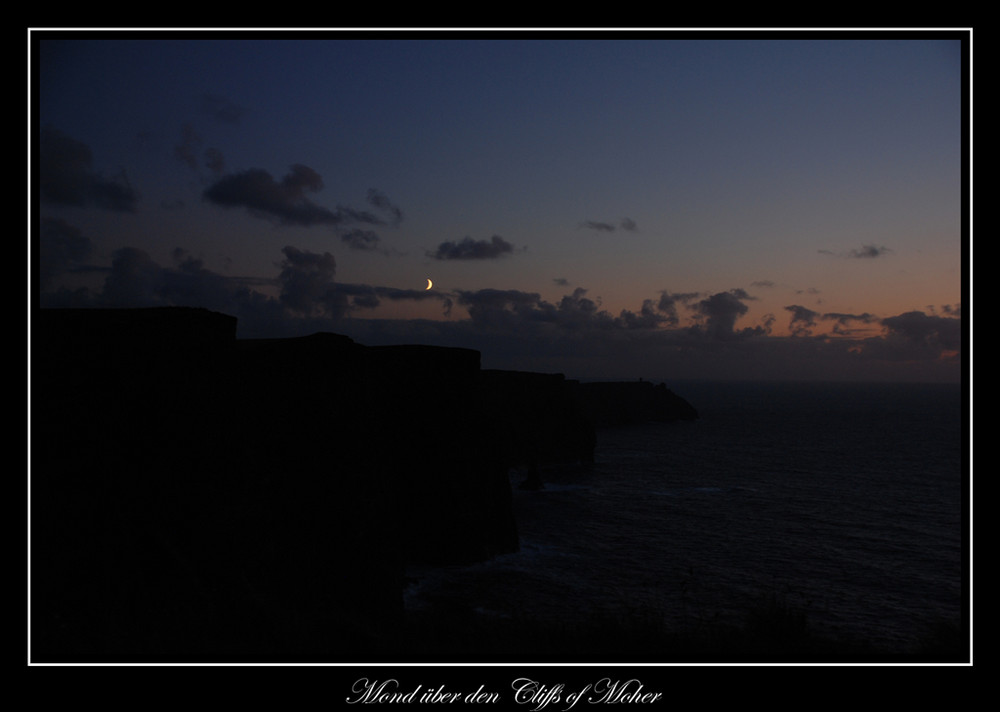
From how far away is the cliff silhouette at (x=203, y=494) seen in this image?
40.1ft

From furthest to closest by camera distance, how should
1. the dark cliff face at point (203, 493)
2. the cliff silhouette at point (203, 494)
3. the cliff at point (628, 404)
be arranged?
the cliff at point (628, 404), the dark cliff face at point (203, 493), the cliff silhouette at point (203, 494)

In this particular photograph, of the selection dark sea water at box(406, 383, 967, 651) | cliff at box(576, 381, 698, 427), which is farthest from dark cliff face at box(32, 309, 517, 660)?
cliff at box(576, 381, 698, 427)

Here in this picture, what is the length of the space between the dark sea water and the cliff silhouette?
609 centimetres

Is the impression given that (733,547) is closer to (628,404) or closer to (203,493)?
(203,493)

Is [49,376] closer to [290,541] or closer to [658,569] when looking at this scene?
[290,541]

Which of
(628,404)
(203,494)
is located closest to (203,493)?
(203,494)

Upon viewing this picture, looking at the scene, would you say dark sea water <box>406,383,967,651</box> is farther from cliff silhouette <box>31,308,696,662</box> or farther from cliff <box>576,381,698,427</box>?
cliff <box>576,381,698,427</box>

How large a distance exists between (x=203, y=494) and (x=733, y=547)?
4146cm

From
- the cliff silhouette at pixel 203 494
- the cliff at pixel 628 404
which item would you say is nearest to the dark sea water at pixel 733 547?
the cliff silhouette at pixel 203 494

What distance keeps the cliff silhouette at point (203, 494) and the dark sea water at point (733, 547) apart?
6.09 meters

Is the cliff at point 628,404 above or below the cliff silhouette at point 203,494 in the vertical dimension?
below

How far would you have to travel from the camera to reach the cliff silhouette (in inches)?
482

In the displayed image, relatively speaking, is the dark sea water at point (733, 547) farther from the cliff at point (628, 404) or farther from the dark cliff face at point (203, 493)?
the cliff at point (628, 404)
